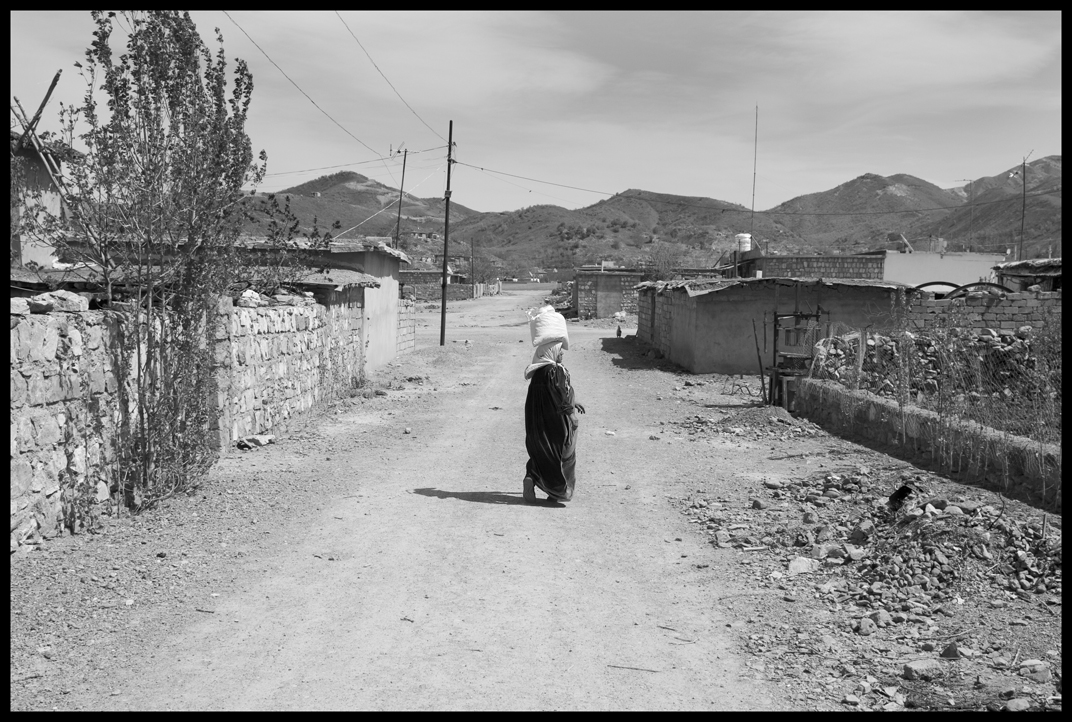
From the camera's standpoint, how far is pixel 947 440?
28.1 feet

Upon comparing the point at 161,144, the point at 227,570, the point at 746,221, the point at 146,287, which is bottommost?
the point at 227,570

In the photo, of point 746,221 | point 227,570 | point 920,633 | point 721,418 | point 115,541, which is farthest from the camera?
point 746,221

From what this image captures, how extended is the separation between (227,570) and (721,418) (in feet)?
28.9

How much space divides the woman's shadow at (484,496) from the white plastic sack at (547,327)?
135 centimetres

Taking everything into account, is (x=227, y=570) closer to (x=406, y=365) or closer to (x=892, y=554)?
(x=892, y=554)

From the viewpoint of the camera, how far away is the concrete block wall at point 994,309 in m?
16.6

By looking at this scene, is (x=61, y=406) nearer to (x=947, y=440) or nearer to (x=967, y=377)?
(x=947, y=440)

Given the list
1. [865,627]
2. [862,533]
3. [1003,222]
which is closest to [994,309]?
[862,533]

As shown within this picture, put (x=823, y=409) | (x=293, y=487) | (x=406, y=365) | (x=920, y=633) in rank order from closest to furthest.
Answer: (x=920, y=633), (x=293, y=487), (x=823, y=409), (x=406, y=365)

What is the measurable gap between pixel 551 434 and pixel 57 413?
3.70 m

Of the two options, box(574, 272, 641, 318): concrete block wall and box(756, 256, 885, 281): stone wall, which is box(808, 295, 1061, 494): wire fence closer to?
box(756, 256, 885, 281): stone wall

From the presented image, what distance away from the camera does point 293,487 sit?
8.23 m

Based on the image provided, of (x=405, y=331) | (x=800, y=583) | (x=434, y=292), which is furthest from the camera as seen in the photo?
(x=434, y=292)

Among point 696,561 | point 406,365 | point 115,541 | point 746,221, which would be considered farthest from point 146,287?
point 746,221
